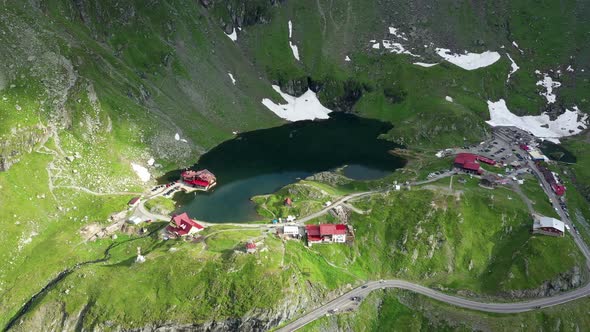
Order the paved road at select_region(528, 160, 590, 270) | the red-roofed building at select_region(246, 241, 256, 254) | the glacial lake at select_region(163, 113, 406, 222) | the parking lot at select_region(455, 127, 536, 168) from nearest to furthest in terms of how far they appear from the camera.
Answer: the red-roofed building at select_region(246, 241, 256, 254)
the paved road at select_region(528, 160, 590, 270)
the glacial lake at select_region(163, 113, 406, 222)
the parking lot at select_region(455, 127, 536, 168)

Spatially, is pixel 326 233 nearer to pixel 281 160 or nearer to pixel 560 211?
pixel 281 160

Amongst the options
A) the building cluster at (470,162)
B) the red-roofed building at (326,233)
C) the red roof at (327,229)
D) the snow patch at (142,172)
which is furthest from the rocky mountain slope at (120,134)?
the building cluster at (470,162)

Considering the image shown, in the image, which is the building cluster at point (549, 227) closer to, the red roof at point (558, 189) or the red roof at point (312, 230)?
the red roof at point (558, 189)

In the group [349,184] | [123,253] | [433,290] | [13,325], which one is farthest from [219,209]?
[433,290]

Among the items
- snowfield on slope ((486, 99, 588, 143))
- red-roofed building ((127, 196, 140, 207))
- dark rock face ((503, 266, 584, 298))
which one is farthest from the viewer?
snowfield on slope ((486, 99, 588, 143))

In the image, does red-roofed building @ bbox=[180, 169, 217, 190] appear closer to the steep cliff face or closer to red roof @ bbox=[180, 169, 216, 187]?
red roof @ bbox=[180, 169, 216, 187]

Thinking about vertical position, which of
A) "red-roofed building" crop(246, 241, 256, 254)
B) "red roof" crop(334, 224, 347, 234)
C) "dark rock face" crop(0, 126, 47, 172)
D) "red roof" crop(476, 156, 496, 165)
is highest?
"dark rock face" crop(0, 126, 47, 172)

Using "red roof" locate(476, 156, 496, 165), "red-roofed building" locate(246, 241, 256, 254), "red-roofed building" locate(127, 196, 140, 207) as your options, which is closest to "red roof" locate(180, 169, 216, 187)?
"red-roofed building" locate(127, 196, 140, 207)
